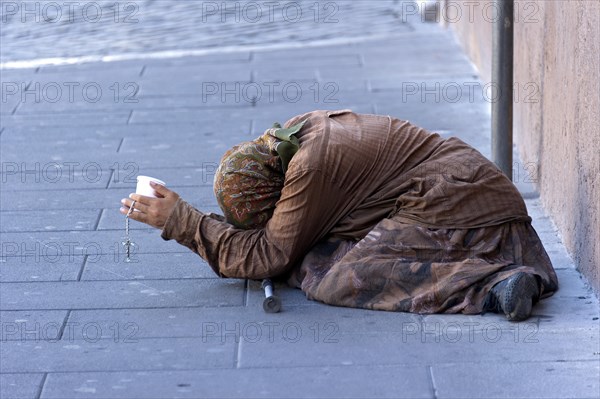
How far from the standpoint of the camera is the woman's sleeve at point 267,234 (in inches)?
165

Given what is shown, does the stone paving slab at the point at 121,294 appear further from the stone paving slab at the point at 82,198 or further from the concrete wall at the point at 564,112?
the concrete wall at the point at 564,112

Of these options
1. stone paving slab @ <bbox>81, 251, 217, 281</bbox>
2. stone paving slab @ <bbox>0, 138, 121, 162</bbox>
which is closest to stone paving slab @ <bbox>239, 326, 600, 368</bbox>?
stone paving slab @ <bbox>81, 251, 217, 281</bbox>

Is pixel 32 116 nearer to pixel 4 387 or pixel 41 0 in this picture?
pixel 4 387

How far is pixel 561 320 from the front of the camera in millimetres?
4074

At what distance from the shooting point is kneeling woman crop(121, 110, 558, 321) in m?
4.14

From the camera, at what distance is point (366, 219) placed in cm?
435

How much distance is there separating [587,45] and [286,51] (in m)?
5.07

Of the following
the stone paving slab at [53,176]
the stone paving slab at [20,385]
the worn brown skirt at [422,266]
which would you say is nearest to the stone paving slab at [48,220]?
the stone paving slab at [53,176]

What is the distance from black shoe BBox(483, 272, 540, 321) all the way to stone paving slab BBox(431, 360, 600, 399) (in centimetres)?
32

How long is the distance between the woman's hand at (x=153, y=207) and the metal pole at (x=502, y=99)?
6.69 feet

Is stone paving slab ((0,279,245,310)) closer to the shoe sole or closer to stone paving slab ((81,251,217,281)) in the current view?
stone paving slab ((81,251,217,281))

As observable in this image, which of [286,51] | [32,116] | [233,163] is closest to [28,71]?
[32,116]

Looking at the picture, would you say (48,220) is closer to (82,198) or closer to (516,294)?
(82,198)

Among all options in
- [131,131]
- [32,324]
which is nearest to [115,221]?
[32,324]
